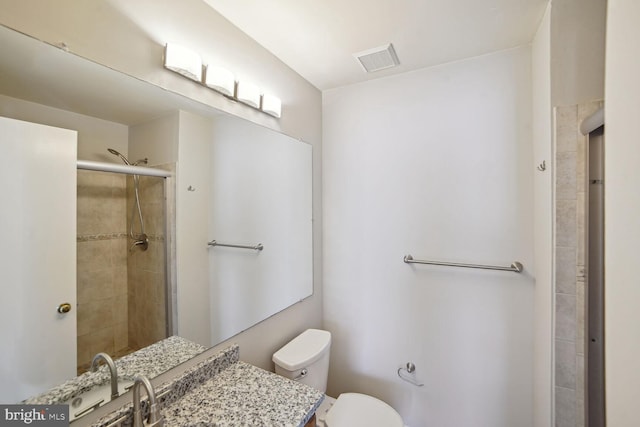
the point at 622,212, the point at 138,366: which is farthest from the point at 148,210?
the point at 622,212

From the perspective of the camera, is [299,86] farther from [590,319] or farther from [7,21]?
[590,319]

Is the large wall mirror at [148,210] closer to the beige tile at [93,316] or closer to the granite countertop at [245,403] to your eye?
the beige tile at [93,316]

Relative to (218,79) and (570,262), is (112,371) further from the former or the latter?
(570,262)

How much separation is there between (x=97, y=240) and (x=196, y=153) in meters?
0.50

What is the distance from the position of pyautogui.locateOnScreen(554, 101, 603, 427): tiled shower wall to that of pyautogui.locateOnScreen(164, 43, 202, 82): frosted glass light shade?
59.4 inches

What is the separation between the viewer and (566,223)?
1.07 meters

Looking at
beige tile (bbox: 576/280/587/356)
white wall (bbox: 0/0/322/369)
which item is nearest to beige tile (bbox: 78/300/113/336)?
white wall (bbox: 0/0/322/369)

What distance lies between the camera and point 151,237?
3.06ft

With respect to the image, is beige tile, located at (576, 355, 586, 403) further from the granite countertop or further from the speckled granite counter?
the speckled granite counter

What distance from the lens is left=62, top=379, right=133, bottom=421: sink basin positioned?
72cm

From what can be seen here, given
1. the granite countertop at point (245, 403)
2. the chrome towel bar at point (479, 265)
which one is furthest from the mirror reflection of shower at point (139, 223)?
the chrome towel bar at point (479, 265)

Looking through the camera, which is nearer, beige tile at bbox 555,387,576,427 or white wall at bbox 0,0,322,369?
white wall at bbox 0,0,322,369

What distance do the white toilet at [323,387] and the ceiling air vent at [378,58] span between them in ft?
5.62

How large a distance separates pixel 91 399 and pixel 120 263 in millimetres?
395
